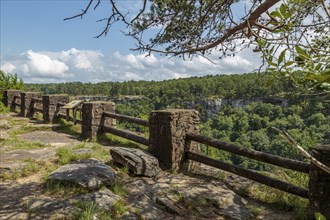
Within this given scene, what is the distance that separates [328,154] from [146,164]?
9.14ft

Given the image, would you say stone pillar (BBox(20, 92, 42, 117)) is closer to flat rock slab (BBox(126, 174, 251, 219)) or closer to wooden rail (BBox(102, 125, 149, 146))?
wooden rail (BBox(102, 125, 149, 146))

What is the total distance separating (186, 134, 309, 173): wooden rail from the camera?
4484 millimetres

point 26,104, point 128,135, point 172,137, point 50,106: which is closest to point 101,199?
point 172,137

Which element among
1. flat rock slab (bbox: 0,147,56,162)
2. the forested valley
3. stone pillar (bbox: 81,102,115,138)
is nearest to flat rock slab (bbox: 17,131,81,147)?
stone pillar (bbox: 81,102,115,138)

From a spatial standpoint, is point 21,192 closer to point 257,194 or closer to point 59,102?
point 257,194

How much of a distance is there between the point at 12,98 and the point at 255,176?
44.4 feet

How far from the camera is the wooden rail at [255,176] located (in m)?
4.55

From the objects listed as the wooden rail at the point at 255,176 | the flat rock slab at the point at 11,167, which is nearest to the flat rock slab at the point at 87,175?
the flat rock slab at the point at 11,167

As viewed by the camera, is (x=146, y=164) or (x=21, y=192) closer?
(x=21, y=192)

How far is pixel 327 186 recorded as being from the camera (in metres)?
3.96

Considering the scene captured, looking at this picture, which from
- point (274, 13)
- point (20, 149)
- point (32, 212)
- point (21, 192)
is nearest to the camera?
point (274, 13)

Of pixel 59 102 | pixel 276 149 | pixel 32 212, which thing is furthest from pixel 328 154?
pixel 276 149

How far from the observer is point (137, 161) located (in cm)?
545

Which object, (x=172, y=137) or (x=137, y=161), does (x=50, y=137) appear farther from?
(x=172, y=137)
